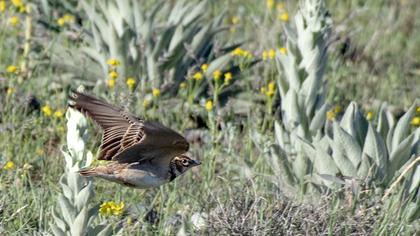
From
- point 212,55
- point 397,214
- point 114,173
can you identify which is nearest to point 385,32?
point 212,55

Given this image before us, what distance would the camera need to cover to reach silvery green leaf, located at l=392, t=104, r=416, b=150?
6.05m

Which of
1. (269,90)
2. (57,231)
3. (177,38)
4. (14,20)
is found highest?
(14,20)

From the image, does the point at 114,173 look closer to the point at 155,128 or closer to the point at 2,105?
the point at 155,128

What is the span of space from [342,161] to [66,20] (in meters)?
2.79

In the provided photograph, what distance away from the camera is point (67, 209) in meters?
4.62

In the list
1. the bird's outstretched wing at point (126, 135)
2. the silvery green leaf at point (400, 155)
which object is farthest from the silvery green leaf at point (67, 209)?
the silvery green leaf at point (400, 155)

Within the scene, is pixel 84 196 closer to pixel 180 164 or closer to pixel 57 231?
pixel 57 231

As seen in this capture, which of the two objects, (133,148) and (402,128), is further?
(402,128)

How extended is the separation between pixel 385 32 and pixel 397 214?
14.9 ft

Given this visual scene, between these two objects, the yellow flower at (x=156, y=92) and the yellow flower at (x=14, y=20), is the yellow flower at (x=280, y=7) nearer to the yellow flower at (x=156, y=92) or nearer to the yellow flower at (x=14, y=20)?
the yellow flower at (x=14, y=20)

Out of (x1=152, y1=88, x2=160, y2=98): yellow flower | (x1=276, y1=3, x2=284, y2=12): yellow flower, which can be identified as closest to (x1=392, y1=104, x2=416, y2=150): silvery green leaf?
(x1=152, y1=88, x2=160, y2=98): yellow flower

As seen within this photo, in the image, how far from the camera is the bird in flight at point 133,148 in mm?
4586

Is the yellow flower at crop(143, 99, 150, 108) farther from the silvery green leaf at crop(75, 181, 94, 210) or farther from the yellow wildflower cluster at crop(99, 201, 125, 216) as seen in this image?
the silvery green leaf at crop(75, 181, 94, 210)

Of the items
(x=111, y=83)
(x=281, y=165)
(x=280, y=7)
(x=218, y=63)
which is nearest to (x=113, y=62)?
(x=111, y=83)
